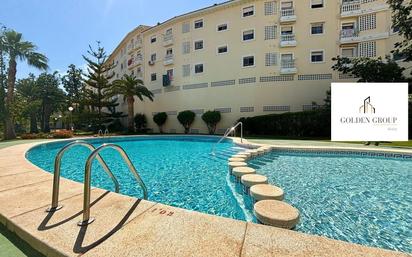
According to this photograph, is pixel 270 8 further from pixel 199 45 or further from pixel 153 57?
pixel 153 57

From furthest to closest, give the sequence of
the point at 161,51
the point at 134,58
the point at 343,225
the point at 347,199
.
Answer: the point at 134,58 < the point at 161,51 < the point at 347,199 < the point at 343,225

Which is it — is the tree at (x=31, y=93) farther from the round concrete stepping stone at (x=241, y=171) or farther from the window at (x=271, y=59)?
the round concrete stepping stone at (x=241, y=171)

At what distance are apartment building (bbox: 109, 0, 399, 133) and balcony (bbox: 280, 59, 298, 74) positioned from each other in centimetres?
8

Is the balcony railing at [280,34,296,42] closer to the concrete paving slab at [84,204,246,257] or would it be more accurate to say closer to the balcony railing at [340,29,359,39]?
the balcony railing at [340,29,359,39]

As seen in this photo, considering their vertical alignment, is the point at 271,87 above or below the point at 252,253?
above

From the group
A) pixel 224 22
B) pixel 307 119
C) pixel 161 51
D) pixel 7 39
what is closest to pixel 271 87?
pixel 307 119

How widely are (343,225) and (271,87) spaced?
1758 centimetres

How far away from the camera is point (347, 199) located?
168 inches

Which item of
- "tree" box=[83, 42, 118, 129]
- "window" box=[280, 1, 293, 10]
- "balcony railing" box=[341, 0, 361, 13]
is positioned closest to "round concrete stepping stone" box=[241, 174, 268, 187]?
"window" box=[280, 1, 293, 10]

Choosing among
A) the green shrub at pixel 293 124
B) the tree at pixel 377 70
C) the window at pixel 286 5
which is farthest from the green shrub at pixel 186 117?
the tree at pixel 377 70

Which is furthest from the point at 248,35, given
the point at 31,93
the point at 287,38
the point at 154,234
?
the point at 31,93

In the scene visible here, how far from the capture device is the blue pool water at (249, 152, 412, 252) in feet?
10.2

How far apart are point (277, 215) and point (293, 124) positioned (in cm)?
1532

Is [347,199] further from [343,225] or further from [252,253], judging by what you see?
[252,253]
